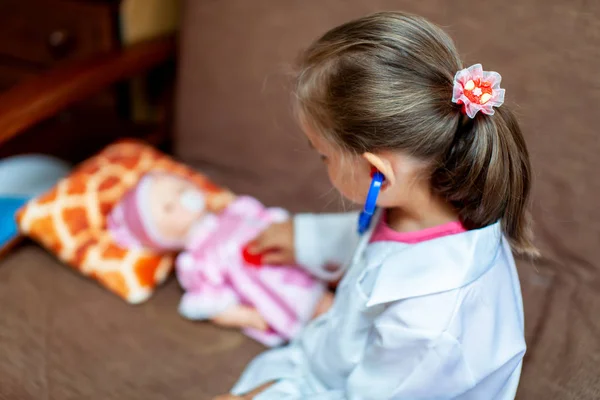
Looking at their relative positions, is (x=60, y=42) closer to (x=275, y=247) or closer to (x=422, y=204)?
(x=275, y=247)

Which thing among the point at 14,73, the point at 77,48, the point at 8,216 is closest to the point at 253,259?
the point at 8,216

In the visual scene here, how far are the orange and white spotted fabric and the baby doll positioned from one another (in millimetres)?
33

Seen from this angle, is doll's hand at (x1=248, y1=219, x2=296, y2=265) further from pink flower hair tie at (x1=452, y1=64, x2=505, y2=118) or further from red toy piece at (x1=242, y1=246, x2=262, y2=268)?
pink flower hair tie at (x1=452, y1=64, x2=505, y2=118)

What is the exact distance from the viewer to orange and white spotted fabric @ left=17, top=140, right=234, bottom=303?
1.06 metres

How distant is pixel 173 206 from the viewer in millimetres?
1080

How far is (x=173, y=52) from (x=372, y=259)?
787 mm

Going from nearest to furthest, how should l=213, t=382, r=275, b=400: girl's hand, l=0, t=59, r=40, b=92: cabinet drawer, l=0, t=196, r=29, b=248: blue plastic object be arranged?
l=213, t=382, r=275, b=400: girl's hand, l=0, t=196, r=29, b=248: blue plastic object, l=0, t=59, r=40, b=92: cabinet drawer

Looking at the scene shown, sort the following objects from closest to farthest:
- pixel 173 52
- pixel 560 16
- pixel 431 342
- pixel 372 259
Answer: pixel 431 342 → pixel 372 259 → pixel 560 16 → pixel 173 52

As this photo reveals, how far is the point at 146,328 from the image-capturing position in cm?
101

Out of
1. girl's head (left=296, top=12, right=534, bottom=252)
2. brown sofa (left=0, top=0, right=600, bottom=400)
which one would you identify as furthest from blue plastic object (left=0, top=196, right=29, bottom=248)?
girl's head (left=296, top=12, right=534, bottom=252)

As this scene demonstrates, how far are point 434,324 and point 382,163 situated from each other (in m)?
0.20

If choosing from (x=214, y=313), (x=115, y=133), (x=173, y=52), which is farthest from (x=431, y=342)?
(x=115, y=133)

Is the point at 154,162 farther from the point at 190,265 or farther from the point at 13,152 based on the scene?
the point at 13,152

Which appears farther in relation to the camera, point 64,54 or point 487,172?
point 64,54
